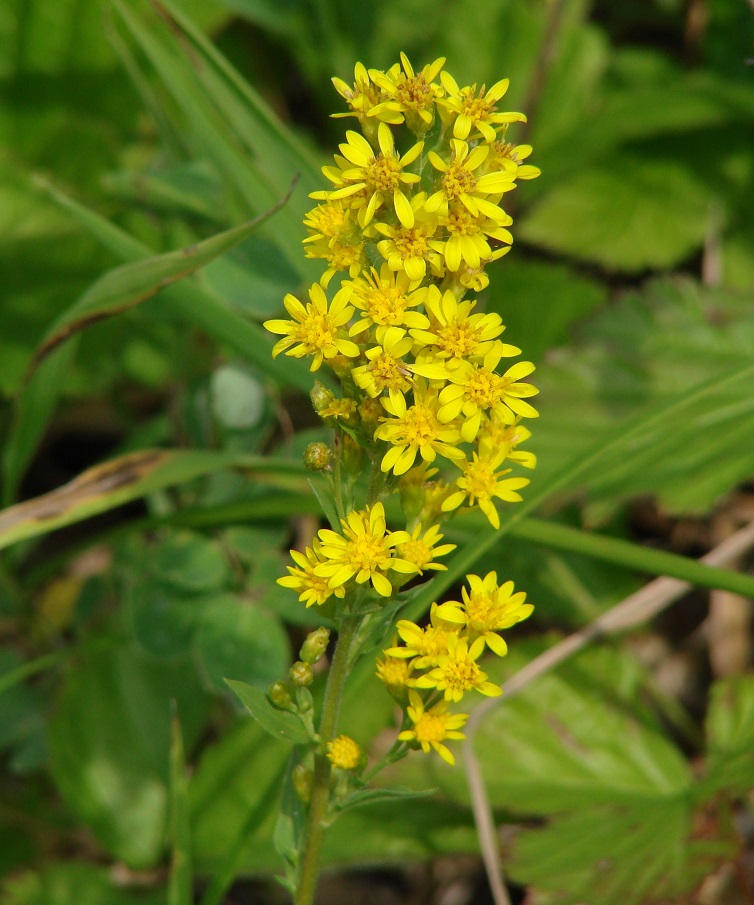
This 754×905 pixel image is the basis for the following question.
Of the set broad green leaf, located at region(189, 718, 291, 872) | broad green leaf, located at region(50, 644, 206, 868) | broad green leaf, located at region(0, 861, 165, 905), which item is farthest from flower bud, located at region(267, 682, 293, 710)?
broad green leaf, located at region(0, 861, 165, 905)

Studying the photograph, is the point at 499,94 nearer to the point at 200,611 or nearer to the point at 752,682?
the point at 200,611

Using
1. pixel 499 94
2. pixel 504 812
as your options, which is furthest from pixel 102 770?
pixel 499 94

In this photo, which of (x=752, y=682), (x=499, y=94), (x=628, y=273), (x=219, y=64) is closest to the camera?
(x=499, y=94)

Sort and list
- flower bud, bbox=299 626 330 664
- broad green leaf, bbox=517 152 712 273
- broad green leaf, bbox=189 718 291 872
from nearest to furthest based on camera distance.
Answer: flower bud, bbox=299 626 330 664 → broad green leaf, bbox=189 718 291 872 → broad green leaf, bbox=517 152 712 273

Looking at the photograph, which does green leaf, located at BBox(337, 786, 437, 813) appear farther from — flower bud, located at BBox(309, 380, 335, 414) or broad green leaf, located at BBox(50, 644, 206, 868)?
broad green leaf, located at BBox(50, 644, 206, 868)

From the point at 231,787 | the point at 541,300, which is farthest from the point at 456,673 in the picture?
the point at 541,300

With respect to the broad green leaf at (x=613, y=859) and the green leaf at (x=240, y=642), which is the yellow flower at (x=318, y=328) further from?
the broad green leaf at (x=613, y=859)

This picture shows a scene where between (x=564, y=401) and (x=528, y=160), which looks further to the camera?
(x=528, y=160)

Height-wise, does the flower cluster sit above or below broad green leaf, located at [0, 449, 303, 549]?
above
